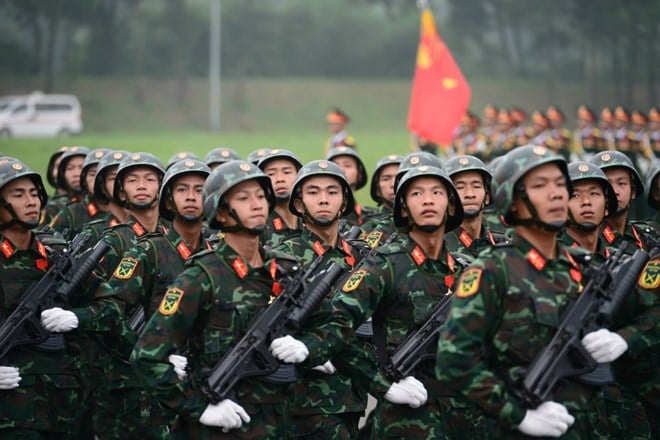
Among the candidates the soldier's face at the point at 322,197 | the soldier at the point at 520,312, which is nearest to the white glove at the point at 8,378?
the soldier's face at the point at 322,197

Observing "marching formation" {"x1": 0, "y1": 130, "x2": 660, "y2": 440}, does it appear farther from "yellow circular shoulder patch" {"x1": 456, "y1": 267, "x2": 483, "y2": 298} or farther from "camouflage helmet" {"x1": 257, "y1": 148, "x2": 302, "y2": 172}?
"camouflage helmet" {"x1": 257, "y1": 148, "x2": 302, "y2": 172}

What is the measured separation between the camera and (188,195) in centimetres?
845

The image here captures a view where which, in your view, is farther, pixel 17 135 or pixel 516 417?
pixel 17 135

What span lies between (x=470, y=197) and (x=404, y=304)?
2479 millimetres

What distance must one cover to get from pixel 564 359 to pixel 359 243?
3.22 m

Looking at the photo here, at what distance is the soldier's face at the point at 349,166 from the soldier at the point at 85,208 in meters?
2.48

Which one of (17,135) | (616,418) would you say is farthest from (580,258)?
(17,135)

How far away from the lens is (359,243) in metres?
8.37

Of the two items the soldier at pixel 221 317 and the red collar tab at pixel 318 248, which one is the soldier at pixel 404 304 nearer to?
the soldier at pixel 221 317

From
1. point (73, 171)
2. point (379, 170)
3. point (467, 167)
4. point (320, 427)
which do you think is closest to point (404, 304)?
point (320, 427)

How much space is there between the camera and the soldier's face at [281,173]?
10.0m

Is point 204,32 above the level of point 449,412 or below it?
below

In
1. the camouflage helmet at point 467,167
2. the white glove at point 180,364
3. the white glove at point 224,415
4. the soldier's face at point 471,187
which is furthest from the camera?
the camouflage helmet at point 467,167

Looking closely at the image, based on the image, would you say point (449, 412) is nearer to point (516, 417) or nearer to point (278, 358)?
point (278, 358)
